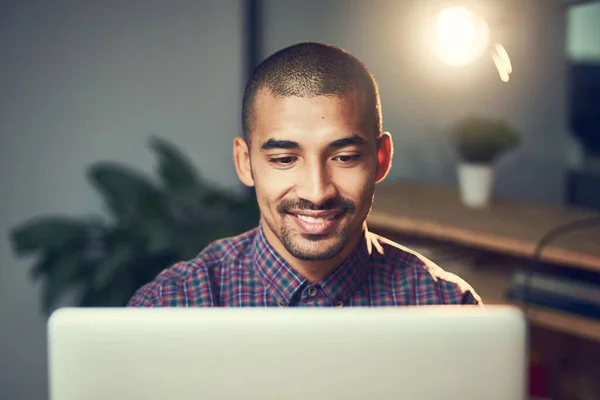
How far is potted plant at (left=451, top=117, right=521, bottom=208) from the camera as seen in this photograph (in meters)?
1.96

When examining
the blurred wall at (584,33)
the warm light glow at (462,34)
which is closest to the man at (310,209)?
the warm light glow at (462,34)

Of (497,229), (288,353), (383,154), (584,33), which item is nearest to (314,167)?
(383,154)

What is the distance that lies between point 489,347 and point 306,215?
38 centimetres

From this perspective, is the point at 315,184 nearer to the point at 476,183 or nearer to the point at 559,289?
the point at 559,289

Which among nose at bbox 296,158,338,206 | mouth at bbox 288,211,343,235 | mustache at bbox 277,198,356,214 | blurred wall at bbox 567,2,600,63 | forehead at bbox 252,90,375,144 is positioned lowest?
mouth at bbox 288,211,343,235

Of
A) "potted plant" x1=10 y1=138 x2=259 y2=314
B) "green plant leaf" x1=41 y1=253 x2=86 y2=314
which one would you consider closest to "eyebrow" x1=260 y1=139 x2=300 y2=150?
"potted plant" x1=10 y1=138 x2=259 y2=314

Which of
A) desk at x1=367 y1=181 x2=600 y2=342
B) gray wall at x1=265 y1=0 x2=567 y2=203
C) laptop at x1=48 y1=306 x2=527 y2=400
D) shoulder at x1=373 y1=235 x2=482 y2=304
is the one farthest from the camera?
desk at x1=367 y1=181 x2=600 y2=342

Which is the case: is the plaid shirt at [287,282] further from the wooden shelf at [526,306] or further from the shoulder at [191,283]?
the wooden shelf at [526,306]

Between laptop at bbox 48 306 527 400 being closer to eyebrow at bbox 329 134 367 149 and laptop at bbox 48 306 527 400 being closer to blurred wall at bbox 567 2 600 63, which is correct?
eyebrow at bbox 329 134 367 149

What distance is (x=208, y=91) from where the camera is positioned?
2.21 m

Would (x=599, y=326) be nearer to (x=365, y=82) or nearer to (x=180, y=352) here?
(x=365, y=82)

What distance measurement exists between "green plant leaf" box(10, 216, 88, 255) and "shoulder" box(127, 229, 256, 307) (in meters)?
1.05

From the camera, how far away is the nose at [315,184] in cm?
88

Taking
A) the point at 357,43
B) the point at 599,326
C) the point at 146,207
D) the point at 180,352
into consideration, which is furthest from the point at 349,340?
the point at 146,207
